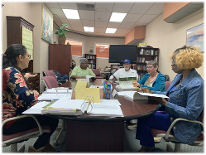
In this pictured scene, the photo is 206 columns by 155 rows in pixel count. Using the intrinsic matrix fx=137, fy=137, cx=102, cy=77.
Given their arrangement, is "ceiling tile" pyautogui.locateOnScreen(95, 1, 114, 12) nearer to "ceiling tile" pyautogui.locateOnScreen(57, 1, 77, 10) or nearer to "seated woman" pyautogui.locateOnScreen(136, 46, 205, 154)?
"ceiling tile" pyautogui.locateOnScreen(57, 1, 77, 10)

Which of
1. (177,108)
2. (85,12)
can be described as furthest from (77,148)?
(85,12)

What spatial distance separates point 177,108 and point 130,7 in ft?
13.8

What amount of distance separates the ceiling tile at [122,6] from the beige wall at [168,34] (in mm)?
1362

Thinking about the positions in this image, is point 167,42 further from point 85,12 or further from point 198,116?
point 198,116

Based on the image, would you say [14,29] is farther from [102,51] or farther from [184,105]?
[102,51]

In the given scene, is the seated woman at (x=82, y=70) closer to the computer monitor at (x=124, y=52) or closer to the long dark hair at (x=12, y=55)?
the computer monitor at (x=124, y=52)

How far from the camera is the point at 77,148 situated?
1212mm

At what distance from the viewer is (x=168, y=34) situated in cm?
459

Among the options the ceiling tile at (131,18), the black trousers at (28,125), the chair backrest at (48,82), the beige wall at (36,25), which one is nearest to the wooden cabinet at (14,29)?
the beige wall at (36,25)

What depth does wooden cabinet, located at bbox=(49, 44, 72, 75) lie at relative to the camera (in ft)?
16.7

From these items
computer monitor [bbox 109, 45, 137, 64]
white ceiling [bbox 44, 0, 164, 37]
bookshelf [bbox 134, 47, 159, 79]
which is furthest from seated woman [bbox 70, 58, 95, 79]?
bookshelf [bbox 134, 47, 159, 79]

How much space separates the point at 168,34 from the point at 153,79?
2979 millimetres

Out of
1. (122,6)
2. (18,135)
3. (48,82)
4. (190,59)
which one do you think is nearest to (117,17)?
(122,6)

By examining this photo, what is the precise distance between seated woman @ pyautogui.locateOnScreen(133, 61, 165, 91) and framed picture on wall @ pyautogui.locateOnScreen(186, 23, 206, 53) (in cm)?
156
